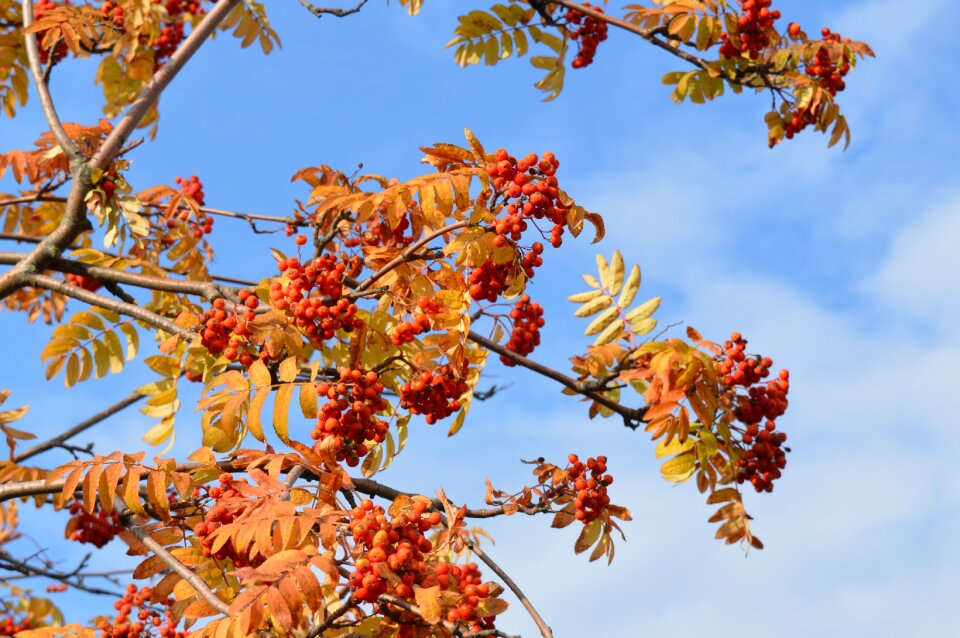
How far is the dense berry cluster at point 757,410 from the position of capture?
504 cm

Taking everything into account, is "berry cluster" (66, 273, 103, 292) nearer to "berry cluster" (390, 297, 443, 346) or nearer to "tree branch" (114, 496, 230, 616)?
"tree branch" (114, 496, 230, 616)

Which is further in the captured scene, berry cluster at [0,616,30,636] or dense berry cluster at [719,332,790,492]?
berry cluster at [0,616,30,636]

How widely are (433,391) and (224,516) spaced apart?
3.37 feet

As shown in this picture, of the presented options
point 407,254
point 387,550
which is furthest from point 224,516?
point 407,254

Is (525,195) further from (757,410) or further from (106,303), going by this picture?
(106,303)

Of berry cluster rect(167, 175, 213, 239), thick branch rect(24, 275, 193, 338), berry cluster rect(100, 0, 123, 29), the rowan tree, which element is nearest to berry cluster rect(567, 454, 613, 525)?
the rowan tree

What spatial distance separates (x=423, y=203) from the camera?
13.4ft

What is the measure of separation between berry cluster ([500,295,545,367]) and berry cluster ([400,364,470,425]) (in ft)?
3.21

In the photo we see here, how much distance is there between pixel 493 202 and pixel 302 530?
1.57m

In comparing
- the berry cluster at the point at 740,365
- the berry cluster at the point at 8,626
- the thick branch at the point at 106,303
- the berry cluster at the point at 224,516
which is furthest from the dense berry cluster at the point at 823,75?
the berry cluster at the point at 8,626

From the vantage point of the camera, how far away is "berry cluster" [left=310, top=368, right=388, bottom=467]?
412 centimetres

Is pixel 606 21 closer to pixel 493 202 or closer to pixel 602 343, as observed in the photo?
pixel 602 343

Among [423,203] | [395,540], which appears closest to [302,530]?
[395,540]

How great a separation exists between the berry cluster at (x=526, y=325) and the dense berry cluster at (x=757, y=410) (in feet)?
3.25
